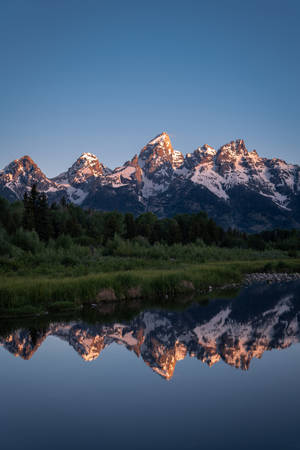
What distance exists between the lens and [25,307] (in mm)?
22312

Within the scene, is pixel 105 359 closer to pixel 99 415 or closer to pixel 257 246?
pixel 99 415

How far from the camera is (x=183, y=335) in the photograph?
19.7m

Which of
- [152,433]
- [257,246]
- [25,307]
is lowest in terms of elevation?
[152,433]

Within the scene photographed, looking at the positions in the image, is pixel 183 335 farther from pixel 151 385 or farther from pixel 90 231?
pixel 90 231

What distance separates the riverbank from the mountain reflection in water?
315 cm

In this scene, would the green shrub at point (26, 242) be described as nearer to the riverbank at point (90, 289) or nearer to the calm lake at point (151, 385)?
the riverbank at point (90, 289)

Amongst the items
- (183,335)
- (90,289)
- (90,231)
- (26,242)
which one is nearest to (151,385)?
(183,335)

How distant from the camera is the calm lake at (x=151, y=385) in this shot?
9.53 metres

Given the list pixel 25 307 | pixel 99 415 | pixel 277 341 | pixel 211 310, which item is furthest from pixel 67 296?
pixel 99 415

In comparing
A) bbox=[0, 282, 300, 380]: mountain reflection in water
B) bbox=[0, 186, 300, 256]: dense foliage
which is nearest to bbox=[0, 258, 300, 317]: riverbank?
bbox=[0, 282, 300, 380]: mountain reflection in water

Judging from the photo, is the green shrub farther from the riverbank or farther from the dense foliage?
the riverbank

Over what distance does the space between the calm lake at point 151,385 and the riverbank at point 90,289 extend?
106 inches

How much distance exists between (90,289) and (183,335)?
8.58 meters

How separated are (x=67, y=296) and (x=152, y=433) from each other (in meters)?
16.4
